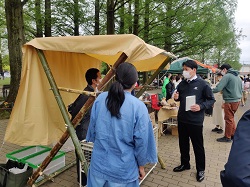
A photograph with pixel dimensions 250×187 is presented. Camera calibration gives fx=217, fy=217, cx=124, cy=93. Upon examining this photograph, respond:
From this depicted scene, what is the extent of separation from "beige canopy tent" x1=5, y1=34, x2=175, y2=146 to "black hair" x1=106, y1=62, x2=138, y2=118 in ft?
1.52

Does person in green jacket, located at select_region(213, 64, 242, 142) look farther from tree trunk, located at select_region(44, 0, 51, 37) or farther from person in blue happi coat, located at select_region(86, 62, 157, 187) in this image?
tree trunk, located at select_region(44, 0, 51, 37)

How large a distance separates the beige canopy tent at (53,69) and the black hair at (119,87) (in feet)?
1.52

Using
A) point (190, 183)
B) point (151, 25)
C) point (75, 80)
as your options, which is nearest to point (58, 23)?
point (151, 25)

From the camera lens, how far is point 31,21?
12.9 m

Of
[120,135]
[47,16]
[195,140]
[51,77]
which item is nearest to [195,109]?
[195,140]

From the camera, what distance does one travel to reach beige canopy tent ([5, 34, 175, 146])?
8.50 feet

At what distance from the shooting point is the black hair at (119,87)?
1911mm

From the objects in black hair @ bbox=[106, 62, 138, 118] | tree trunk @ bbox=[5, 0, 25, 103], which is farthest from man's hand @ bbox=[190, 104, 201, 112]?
tree trunk @ bbox=[5, 0, 25, 103]

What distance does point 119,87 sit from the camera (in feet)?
6.30

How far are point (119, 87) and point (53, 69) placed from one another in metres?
2.27

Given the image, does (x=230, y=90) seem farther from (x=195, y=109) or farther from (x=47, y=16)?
(x=47, y=16)

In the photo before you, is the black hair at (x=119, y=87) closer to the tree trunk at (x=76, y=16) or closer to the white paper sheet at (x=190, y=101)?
the white paper sheet at (x=190, y=101)

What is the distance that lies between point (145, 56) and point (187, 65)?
57.8 inches

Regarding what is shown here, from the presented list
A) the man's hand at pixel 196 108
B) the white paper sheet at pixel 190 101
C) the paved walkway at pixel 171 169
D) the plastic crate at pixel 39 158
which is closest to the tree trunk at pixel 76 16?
the paved walkway at pixel 171 169
